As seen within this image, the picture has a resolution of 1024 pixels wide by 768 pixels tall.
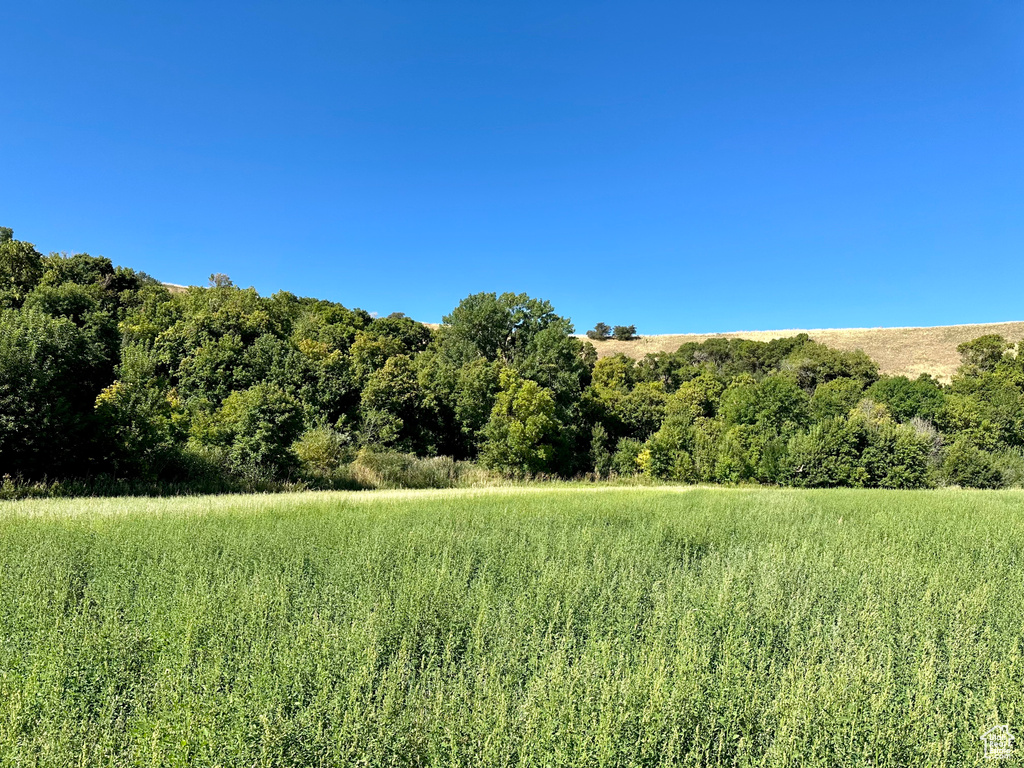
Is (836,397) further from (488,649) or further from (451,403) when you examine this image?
(488,649)

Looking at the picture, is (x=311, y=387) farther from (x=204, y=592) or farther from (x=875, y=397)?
(x=875, y=397)

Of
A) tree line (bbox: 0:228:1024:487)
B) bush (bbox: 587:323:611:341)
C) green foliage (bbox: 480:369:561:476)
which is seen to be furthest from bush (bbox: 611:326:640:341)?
green foliage (bbox: 480:369:561:476)

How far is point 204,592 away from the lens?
5012 millimetres

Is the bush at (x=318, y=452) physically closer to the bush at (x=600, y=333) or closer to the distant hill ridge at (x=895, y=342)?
the distant hill ridge at (x=895, y=342)

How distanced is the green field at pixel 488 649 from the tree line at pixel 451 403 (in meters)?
14.7

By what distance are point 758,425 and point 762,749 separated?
1437 inches

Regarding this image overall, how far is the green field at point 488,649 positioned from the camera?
303 cm

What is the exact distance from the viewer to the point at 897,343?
6488 cm

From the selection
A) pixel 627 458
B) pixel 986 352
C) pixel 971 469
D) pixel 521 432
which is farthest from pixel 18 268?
pixel 986 352

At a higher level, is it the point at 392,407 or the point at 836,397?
the point at 392,407

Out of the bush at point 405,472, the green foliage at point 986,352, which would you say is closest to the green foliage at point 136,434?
the bush at point 405,472

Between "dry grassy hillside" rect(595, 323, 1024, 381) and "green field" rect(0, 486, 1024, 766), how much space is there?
2274 inches

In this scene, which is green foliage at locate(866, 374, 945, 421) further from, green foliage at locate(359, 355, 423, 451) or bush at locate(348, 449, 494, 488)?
green foliage at locate(359, 355, 423, 451)

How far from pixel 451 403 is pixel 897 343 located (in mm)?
59250
